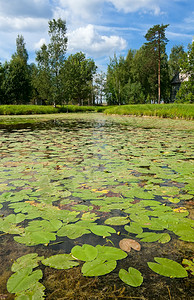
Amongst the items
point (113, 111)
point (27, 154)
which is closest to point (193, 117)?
point (113, 111)

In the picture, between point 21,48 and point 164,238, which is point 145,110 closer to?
point 164,238

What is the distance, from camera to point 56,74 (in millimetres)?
24984

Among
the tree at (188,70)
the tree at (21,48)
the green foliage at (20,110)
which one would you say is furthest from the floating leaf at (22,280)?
the tree at (21,48)

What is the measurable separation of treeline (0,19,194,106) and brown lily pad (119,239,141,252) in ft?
68.9

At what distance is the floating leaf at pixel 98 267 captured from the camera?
916mm

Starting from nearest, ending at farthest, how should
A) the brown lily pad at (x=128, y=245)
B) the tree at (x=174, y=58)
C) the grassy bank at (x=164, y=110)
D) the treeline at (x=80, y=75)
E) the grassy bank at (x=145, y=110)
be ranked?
the brown lily pad at (x=128, y=245) → the grassy bank at (x=164, y=110) → the grassy bank at (x=145, y=110) → the treeline at (x=80, y=75) → the tree at (x=174, y=58)

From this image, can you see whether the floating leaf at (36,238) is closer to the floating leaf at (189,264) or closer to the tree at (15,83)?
the floating leaf at (189,264)

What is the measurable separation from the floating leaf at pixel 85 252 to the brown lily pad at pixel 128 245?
16 cm

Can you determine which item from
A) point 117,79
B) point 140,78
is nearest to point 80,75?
point 117,79

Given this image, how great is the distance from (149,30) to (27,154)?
27.2m

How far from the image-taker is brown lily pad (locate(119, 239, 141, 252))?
44.1 inches

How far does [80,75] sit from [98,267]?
36.8 metres

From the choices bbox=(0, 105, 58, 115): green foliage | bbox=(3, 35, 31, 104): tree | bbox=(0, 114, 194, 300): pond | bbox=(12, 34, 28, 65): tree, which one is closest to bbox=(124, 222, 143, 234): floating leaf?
bbox=(0, 114, 194, 300): pond

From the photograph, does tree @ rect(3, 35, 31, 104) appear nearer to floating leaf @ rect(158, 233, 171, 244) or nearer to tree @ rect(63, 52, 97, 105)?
tree @ rect(63, 52, 97, 105)
